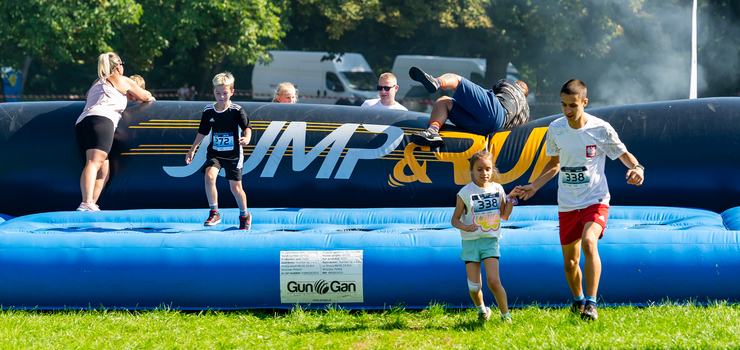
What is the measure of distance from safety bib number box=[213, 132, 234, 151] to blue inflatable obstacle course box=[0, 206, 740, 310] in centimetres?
94

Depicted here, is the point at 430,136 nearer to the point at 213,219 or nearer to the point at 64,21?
the point at 213,219

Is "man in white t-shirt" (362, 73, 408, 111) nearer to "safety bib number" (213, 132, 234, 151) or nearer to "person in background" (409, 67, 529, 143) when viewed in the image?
"person in background" (409, 67, 529, 143)

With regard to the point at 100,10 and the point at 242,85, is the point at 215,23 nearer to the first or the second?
the point at 100,10

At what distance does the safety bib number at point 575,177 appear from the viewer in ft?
13.7

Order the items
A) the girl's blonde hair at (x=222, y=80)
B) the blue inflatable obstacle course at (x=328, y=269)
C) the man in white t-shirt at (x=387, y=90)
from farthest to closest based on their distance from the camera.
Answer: the man in white t-shirt at (x=387, y=90) < the girl's blonde hair at (x=222, y=80) < the blue inflatable obstacle course at (x=328, y=269)

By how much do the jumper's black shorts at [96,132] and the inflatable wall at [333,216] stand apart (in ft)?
0.64

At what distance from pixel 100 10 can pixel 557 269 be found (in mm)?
13655

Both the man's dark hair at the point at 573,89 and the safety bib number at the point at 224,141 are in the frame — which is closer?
the man's dark hair at the point at 573,89

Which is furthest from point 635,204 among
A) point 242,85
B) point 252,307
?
point 242,85

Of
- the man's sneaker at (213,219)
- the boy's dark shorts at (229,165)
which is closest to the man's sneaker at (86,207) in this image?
the man's sneaker at (213,219)

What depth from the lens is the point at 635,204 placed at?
245 inches

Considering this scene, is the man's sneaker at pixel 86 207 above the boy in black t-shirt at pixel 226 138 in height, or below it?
below

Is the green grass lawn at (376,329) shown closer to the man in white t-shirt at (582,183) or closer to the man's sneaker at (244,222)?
the man in white t-shirt at (582,183)

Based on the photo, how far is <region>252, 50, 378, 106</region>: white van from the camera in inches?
915
